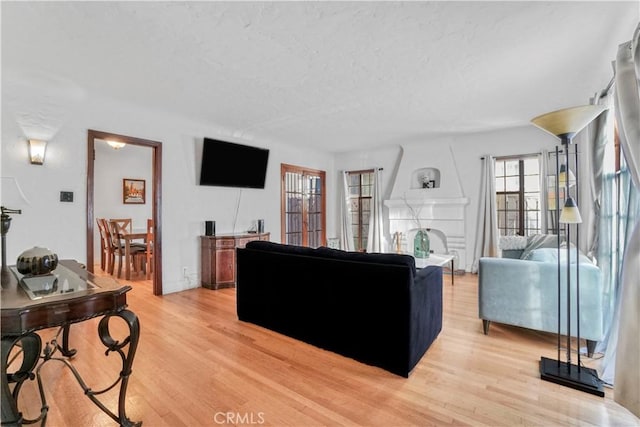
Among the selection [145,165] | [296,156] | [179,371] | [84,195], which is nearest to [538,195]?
[296,156]

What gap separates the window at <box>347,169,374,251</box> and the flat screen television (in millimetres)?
2449

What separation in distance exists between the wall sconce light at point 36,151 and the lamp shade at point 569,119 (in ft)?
14.3

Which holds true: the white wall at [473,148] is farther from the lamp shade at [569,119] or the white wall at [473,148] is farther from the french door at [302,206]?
the lamp shade at [569,119]

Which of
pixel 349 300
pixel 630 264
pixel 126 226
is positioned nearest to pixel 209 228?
pixel 126 226

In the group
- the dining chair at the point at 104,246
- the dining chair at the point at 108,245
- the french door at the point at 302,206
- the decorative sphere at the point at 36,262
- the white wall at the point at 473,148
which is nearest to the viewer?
the decorative sphere at the point at 36,262

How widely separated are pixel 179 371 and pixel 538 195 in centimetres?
564

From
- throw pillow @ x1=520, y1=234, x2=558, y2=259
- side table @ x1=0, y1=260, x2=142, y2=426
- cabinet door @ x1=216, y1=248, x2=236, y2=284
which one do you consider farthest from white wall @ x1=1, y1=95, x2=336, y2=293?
throw pillow @ x1=520, y1=234, x2=558, y2=259

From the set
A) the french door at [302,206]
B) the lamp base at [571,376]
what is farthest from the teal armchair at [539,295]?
the french door at [302,206]

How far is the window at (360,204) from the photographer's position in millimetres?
6898

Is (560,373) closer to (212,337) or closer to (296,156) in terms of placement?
(212,337)

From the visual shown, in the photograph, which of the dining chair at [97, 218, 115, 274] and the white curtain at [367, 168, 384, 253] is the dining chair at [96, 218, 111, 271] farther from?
the white curtain at [367, 168, 384, 253]

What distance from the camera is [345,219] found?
6.99m

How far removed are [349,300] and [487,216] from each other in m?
3.84

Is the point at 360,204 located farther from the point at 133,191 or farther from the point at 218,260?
the point at 133,191
